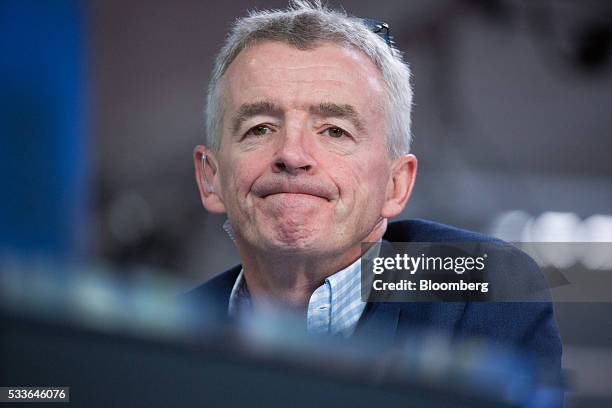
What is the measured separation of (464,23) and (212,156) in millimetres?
2494

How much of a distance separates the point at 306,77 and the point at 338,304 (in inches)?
10.1

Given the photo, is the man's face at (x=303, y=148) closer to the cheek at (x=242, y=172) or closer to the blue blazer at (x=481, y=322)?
the cheek at (x=242, y=172)

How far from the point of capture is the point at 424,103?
3176 mm

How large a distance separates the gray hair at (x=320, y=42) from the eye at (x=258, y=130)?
0.29ft

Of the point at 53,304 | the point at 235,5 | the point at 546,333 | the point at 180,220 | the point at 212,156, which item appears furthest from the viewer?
the point at 235,5

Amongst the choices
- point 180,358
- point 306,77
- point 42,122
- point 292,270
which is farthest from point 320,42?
point 42,122

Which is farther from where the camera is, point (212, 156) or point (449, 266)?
point (212, 156)

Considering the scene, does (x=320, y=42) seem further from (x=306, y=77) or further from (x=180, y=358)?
(x=180, y=358)

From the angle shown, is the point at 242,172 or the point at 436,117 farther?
the point at 436,117

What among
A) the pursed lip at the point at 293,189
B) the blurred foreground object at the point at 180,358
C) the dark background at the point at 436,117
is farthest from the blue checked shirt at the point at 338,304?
the dark background at the point at 436,117

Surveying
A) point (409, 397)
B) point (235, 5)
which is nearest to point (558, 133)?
point (235, 5)

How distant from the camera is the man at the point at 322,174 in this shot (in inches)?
34.1

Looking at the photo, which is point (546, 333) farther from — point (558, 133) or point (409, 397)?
point (558, 133)

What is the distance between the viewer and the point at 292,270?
96cm
